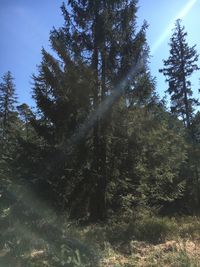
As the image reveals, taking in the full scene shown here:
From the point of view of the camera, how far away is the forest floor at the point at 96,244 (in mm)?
8320

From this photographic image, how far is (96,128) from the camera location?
16281mm

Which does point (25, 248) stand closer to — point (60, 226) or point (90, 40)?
point (60, 226)

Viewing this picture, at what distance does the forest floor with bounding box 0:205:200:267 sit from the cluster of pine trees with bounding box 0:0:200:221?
2.86 m

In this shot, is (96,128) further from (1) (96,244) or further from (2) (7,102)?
(2) (7,102)

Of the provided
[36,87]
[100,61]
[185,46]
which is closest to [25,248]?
[36,87]

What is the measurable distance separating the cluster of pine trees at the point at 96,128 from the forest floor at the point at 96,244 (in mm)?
2858

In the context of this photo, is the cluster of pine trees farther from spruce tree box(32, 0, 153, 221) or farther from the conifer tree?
the conifer tree

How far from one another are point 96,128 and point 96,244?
7.26 m

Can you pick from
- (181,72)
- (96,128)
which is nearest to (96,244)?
(96,128)

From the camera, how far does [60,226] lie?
11.0m

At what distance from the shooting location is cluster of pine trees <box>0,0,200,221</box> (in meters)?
14.7

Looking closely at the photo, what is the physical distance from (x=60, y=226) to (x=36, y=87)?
6.77m

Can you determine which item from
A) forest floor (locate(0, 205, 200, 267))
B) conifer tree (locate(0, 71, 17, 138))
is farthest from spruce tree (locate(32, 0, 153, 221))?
conifer tree (locate(0, 71, 17, 138))

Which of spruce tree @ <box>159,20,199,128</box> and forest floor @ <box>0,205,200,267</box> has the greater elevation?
spruce tree @ <box>159,20,199,128</box>
